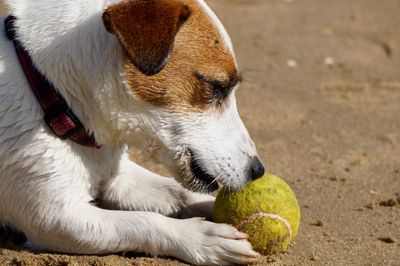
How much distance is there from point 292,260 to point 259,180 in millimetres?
449

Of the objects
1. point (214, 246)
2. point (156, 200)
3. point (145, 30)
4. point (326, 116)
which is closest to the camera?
point (145, 30)

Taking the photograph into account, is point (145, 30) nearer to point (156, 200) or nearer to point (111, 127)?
point (111, 127)

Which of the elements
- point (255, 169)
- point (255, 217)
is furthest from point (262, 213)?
point (255, 169)

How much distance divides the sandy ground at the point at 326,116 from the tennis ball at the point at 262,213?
0.37 feet

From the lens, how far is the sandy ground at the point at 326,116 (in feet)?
14.6

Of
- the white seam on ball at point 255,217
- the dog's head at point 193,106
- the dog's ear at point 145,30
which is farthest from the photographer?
the white seam on ball at point 255,217

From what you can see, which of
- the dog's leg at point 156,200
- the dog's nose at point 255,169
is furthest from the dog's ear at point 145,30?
the dog's leg at point 156,200

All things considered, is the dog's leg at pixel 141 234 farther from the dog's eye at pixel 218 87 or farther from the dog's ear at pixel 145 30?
the dog's ear at pixel 145 30

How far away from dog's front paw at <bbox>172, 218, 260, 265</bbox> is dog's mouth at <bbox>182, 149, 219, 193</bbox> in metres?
0.23

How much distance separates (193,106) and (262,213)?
0.63 m

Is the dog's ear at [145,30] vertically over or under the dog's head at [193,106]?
over

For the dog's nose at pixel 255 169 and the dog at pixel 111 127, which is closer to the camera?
the dog at pixel 111 127

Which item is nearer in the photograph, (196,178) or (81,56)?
(81,56)

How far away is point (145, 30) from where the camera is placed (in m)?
3.65
